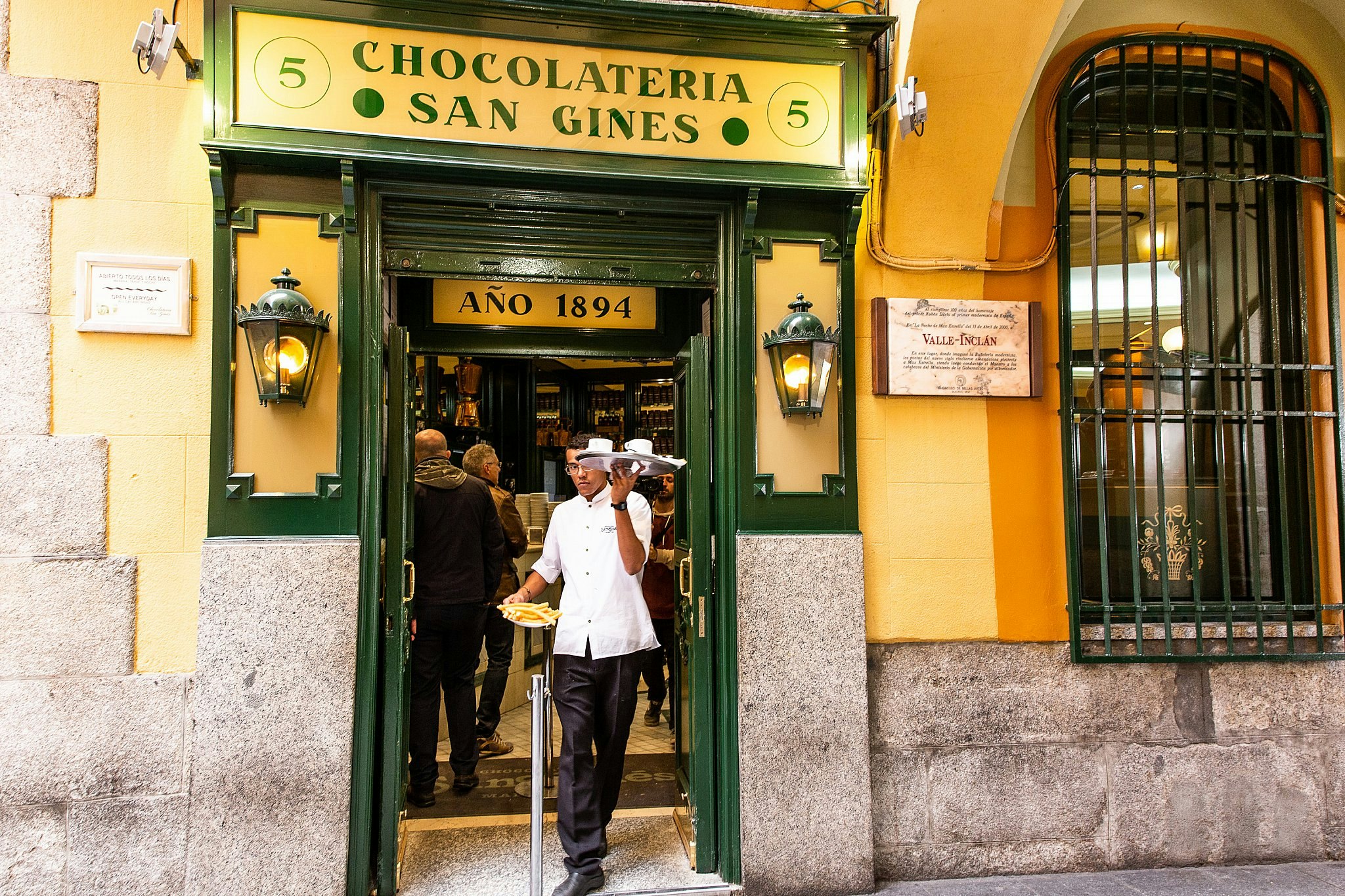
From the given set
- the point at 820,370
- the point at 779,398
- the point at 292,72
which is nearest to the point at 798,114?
the point at 820,370

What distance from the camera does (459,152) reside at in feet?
11.6

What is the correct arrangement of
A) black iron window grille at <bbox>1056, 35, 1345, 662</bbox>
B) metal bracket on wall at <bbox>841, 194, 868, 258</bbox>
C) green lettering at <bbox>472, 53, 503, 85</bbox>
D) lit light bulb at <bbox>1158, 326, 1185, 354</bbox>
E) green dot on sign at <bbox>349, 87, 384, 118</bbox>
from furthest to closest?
1. lit light bulb at <bbox>1158, 326, 1185, 354</bbox>
2. black iron window grille at <bbox>1056, 35, 1345, 662</bbox>
3. metal bracket on wall at <bbox>841, 194, 868, 258</bbox>
4. green lettering at <bbox>472, 53, 503, 85</bbox>
5. green dot on sign at <bbox>349, 87, 384, 118</bbox>

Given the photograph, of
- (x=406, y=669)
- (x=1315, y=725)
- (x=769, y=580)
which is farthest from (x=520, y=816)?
(x=1315, y=725)

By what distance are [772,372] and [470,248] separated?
1596mm

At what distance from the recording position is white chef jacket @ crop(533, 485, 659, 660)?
11.8ft

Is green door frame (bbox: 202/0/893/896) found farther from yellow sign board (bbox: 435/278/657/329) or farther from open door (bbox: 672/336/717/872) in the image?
yellow sign board (bbox: 435/278/657/329)

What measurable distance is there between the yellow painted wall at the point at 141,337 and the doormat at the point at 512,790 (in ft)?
5.87

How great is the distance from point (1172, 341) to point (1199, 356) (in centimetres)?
20

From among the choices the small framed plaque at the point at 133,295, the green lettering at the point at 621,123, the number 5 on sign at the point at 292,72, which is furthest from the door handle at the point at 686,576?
Result: the number 5 on sign at the point at 292,72

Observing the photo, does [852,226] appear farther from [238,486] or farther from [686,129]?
[238,486]

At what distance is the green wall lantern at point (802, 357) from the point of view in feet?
11.8

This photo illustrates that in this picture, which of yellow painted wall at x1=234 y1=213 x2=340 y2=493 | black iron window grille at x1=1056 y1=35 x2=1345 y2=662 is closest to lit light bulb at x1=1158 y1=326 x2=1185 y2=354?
black iron window grille at x1=1056 y1=35 x2=1345 y2=662

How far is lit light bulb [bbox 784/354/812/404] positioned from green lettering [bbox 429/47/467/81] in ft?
6.62

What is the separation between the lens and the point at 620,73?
3697 mm
